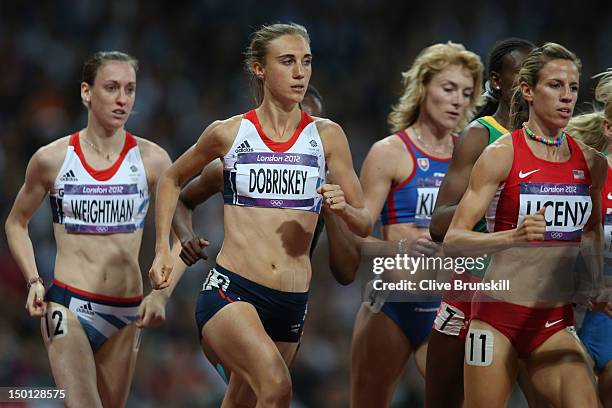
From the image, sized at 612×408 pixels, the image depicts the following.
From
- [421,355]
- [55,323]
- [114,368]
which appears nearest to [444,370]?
[421,355]

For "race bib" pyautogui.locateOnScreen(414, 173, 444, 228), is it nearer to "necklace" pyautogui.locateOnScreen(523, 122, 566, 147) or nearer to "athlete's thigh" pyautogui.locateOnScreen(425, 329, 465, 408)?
"athlete's thigh" pyautogui.locateOnScreen(425, 329, 465, 408)

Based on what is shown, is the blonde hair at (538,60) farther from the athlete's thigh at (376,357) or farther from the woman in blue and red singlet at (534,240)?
the athlete's thigh at (376,357)

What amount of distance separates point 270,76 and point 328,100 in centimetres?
754

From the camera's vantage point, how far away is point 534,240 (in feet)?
15.9

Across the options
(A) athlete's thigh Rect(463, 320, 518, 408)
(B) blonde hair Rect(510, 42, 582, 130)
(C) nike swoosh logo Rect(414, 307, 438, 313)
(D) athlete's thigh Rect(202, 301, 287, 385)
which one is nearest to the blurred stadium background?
(C) nike swoosh logo Rect(414, 307, 438, 313)

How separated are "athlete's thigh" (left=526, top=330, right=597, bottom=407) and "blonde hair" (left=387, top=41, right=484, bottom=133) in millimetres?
2091

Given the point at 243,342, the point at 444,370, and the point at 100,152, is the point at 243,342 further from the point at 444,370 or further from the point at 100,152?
the point at 100,152

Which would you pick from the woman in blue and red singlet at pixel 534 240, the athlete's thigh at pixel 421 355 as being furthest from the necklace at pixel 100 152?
the woman in blue and red singlet at pixel 534 240

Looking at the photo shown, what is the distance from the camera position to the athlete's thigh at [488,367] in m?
4.92

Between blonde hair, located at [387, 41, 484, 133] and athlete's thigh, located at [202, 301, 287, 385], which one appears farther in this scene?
blonde hair, located at [387, 41, 484, 133]

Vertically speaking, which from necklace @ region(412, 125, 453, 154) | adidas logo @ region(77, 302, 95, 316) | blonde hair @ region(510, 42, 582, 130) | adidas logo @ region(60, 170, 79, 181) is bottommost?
adidas logo @ region(77, 302, 95, 316)

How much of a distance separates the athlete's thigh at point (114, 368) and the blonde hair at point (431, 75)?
216 centimetres

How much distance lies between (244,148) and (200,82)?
765cm

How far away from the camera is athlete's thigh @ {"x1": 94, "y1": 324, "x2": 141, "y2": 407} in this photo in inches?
245
